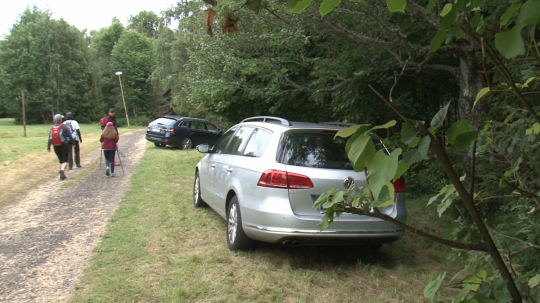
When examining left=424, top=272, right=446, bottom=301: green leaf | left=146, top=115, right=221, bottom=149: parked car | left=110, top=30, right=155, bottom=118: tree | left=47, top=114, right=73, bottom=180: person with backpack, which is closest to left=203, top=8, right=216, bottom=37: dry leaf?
left=424, top=272, right=446, bottom=301: green leaf

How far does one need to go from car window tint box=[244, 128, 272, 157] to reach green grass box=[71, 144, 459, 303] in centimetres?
118

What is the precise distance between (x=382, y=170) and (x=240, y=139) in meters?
5.26

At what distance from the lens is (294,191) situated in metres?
4.71

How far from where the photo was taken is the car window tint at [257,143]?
535 cm

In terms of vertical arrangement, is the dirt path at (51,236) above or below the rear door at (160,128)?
below

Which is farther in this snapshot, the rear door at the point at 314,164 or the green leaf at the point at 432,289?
the rear door at the point at 314,164

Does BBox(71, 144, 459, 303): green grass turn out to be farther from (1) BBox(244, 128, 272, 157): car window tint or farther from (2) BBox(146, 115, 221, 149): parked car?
(2) BBox(146, 115, 221, 149): parked car

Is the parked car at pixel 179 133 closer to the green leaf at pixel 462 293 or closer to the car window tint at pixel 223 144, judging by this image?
the car window tint at pixel 223 144

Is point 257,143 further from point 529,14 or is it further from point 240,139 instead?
point 529,14

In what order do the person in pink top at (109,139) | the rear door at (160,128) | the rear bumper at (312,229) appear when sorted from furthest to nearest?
the rear door at (160,128) → the person in pink top at (109,139) → the rear bumper at (312,229)

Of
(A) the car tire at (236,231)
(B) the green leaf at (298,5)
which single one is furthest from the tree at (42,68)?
(B) the green leaf at (298,5)

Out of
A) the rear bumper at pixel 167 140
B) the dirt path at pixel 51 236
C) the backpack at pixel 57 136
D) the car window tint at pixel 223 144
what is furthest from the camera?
the rear bumper at pixel 167 140

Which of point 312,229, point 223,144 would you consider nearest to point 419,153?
point 312,229

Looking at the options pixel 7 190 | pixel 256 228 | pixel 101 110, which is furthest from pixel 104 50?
pixel 256 228
